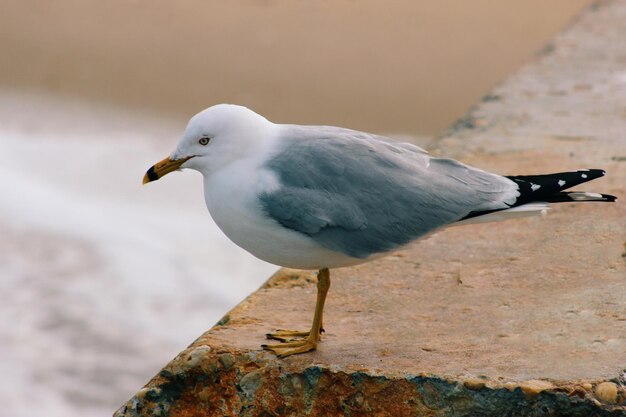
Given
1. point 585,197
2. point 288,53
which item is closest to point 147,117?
point 288,53

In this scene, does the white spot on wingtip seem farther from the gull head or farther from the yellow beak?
the yellow beak

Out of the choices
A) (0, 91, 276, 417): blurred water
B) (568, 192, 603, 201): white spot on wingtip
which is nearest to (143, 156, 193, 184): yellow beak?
(568, 192, 603, 201): white spot on wingtip

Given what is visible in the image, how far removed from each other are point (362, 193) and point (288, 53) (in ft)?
16.5

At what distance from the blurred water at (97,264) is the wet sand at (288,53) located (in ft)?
1.69

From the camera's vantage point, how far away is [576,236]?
140 inches

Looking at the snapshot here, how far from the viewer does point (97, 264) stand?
554 centimetres

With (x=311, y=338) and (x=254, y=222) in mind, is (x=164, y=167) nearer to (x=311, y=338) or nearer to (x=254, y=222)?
(x=254, y=222)

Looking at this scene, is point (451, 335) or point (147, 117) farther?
point (147, 117)

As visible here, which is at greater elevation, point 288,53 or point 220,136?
point 288,53

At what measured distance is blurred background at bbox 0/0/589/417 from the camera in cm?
498

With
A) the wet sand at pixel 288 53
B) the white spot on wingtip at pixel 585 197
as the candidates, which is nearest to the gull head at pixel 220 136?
the white spot on wingtip at pixel 585 197

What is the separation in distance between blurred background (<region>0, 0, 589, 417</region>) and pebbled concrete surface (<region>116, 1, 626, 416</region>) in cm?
159

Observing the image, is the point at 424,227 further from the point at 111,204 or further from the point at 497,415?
the point at 111,204

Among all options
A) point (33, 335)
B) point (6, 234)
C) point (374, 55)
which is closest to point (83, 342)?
point (33, 335)
